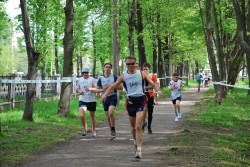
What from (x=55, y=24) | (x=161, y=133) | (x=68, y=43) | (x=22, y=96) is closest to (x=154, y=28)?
(x=55, y=24)

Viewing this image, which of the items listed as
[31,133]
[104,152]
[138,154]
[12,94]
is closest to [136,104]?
[138,154]

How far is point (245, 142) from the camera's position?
1049cm

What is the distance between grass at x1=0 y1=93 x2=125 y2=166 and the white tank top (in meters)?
2.50

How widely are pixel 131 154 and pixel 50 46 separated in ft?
87.3

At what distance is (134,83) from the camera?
26.8 ft

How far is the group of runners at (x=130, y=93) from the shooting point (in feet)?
26.7

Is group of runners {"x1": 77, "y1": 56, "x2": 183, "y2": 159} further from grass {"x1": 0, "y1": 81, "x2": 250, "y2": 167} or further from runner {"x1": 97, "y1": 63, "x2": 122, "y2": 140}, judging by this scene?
grass {"x1": 0, "y1": 81, "x2": 250, "y2": 167}

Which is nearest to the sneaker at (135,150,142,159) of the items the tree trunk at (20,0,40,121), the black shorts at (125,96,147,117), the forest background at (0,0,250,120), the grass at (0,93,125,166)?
the black shorts at (125,96,147,117)

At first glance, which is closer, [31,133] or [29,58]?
[31,133]

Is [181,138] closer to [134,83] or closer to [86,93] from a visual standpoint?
[134,83]

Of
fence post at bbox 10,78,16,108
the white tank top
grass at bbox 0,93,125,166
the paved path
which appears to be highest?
the white tank top

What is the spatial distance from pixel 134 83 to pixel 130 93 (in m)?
0.23

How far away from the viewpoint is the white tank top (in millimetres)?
8156

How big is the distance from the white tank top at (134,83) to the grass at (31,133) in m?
2.50
